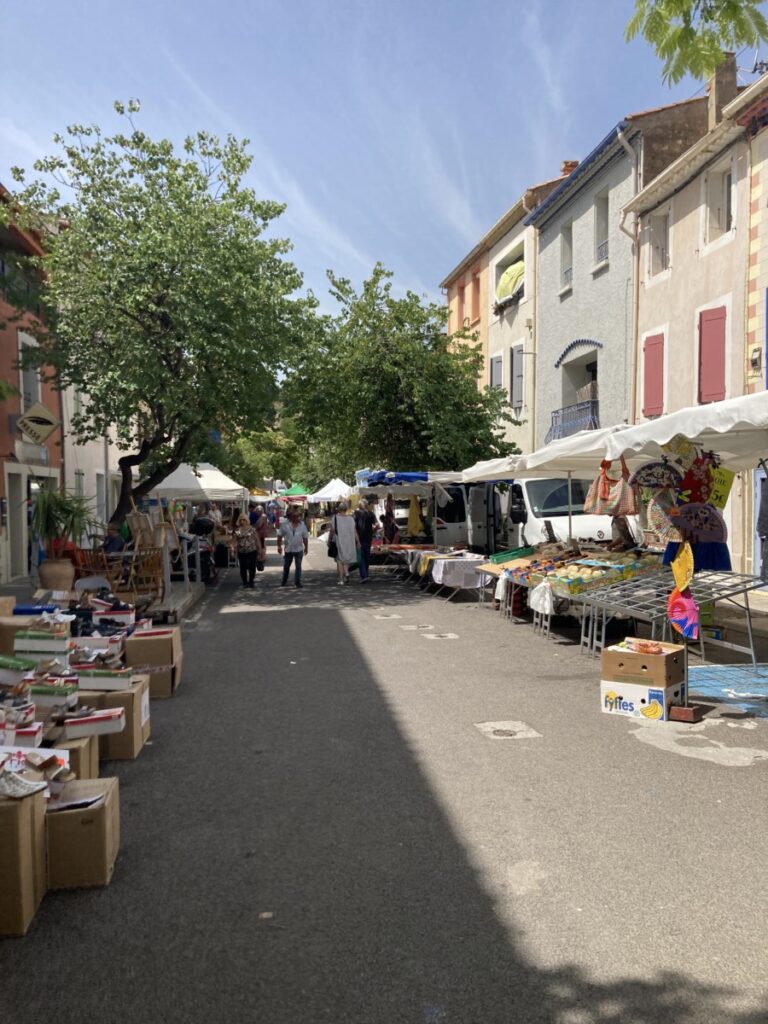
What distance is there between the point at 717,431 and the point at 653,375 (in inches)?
495

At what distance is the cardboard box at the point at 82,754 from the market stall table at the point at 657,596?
15.9 ft

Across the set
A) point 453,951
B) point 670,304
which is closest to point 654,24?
point 453,951

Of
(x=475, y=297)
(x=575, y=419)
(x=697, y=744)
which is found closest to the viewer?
(x=697, y=744)

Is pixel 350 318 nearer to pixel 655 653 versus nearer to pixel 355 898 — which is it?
pixel 655 653

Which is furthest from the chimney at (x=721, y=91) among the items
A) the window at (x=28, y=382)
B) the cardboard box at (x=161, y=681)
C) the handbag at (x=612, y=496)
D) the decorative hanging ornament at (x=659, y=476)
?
the cardboard box at (x=161, y=681)

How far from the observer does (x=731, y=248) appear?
608 inches

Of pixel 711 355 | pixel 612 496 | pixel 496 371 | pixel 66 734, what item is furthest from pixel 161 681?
pixel 496 371

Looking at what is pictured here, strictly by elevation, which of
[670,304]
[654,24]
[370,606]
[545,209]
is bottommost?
[370,606]

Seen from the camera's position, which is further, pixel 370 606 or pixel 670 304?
pixel 670 304

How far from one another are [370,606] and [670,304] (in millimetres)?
9825

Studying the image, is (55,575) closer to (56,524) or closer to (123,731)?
(56,524)

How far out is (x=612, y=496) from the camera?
9.68 meters

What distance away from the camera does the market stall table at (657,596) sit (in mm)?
7316

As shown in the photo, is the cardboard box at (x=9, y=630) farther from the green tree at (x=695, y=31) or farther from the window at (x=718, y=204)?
the window at (x=718, y=204)
